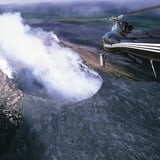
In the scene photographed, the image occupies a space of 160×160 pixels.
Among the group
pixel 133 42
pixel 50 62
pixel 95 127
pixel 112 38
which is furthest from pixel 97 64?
pixel 95 127

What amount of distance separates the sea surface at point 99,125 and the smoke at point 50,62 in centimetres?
104

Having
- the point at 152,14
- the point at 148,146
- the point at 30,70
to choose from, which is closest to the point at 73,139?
the point at 148,146

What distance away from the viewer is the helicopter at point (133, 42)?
2363 centimetres

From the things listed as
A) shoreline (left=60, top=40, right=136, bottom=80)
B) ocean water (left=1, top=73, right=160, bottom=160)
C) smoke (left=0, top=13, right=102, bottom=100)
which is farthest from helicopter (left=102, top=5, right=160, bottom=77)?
smoke (left=0, top=13, right=102, bottom=100)

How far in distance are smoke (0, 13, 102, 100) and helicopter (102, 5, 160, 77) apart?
2.82 m

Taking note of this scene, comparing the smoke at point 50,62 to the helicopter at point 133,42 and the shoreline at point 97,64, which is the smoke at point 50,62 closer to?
the shoreline at point 97,64

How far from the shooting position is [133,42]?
81.4 feet

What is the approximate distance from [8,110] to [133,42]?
10094mm

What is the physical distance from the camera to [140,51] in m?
24.2

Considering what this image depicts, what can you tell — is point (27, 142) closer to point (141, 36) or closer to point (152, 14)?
point (141, 36)

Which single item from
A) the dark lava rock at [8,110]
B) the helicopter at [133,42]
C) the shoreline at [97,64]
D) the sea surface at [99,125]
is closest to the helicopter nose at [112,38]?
the helicopter at [133,42]

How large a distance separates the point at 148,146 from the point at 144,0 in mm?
59178

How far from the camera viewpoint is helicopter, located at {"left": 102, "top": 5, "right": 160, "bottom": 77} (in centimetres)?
2363

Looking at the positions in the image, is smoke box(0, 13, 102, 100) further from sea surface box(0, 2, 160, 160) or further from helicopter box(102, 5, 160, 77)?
helicopter box(102, 5, 160, 77)
